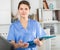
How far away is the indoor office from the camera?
3.42m

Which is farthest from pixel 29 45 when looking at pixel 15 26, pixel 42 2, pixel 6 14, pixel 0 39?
pixel 42 2

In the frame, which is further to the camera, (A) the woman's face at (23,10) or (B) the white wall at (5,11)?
(B) the white wall at (5,11)

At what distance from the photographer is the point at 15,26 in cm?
186

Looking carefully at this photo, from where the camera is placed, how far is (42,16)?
12.8ft

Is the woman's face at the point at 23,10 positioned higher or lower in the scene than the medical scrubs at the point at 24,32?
higher

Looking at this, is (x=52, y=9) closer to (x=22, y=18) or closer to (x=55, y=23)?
(x=55, y=23)

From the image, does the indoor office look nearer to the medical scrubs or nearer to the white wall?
the white wall

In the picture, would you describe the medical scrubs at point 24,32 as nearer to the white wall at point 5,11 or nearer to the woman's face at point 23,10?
the woman's face at point 23,10

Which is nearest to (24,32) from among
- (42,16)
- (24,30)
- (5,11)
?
(24,30)

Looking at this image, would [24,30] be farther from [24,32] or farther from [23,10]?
[23,10]

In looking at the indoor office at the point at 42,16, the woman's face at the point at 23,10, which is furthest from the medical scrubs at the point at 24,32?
the indoor office at the point at 42,16

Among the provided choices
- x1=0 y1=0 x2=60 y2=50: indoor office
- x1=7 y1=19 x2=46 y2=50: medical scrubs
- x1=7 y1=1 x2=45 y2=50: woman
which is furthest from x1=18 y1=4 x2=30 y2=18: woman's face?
x1=0 y1=0 x2=60 y2=50: indoor office

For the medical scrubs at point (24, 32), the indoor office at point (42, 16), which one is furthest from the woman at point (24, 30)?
the indoor office at point (42, 16)

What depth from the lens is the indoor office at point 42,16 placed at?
3418 millimetres
